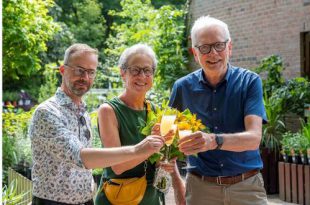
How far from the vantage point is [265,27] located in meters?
9.88

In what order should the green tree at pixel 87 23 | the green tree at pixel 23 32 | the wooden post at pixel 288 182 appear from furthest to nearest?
the green tree at pixel 87 23 → the green tree at pixel 23 32 → the wooden post at pixel 288 182

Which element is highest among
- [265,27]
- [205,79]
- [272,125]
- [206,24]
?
[265,27]

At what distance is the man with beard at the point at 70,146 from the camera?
213 cm

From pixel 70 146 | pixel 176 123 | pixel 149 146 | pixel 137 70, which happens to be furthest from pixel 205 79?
pixel 70 146

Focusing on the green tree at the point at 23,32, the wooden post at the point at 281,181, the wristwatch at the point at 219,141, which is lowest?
the wooden post at the point at 281,181

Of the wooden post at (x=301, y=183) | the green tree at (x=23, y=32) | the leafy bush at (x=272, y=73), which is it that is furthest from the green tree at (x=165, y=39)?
the wooden post at (x=301, y=183)

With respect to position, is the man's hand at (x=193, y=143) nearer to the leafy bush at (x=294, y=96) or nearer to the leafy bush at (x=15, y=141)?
the leafy bush at (x=15, y=141)

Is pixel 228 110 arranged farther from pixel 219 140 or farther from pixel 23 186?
pixel 23 186

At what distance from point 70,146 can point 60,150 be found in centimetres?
6

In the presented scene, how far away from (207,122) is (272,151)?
5519 mm

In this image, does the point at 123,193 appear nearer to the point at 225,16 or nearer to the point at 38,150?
the point at 38,150

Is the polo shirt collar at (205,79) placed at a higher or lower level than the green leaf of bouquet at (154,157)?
higher

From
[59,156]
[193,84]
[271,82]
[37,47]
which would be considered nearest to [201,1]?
[271,82]

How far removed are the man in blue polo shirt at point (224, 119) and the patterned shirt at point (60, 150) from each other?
26.7 inches
